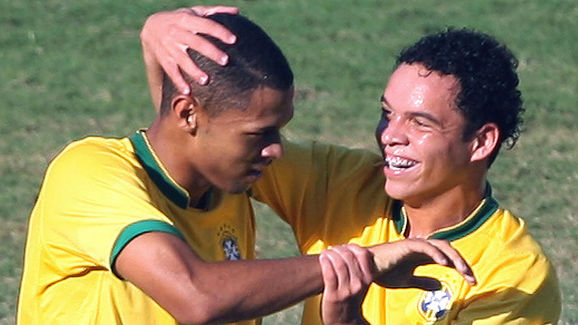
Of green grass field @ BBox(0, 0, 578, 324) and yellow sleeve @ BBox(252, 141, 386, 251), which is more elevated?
yellow sleeve @ BBox(252, 141, 386, 251)

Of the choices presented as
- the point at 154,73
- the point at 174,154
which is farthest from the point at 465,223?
the point at 154,73

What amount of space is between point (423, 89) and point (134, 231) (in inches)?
45.2

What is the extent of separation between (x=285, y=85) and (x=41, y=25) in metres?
9.04

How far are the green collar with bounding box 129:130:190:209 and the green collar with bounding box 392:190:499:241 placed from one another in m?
0.77

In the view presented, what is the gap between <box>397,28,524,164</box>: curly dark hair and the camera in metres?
5.16

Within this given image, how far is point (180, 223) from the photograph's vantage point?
4.87m

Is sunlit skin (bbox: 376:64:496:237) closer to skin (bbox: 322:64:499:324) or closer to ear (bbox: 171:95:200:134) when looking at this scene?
skin (bbox: 322:64:499:324)

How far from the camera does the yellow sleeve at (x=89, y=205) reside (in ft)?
14.7

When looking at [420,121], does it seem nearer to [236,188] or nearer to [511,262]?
[511,262]

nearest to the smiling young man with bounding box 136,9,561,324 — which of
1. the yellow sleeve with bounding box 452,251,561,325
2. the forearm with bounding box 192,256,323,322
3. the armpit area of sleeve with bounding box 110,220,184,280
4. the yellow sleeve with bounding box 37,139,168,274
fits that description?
the yellow sleeve with bounding box 452,251,561,325

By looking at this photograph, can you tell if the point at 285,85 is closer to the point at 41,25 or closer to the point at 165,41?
the point at 165,41

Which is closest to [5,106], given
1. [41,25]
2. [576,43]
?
[41,25]

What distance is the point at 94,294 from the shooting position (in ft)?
15.4

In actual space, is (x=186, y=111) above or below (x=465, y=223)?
above
